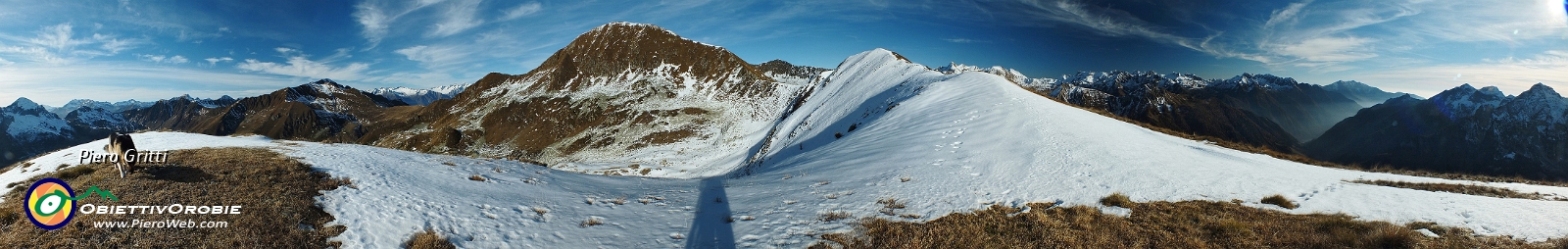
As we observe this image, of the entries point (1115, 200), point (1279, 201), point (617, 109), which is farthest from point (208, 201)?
point (617, 109)

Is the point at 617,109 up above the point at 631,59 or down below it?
below

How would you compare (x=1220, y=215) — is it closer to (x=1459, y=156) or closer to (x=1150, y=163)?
(x=1150, y=163)

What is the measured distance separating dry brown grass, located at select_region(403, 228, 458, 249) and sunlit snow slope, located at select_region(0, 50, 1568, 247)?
33 centimetres

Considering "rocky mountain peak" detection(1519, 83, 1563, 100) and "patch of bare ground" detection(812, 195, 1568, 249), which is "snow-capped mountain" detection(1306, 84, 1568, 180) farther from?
"patch of bare ground" detection(812, 195, 1568, 249)

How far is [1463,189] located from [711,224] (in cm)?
2180

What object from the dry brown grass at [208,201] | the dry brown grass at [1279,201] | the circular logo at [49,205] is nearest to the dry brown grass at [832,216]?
the dry brown grass at [208,201]

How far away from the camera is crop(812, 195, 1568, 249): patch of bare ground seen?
29.9ft

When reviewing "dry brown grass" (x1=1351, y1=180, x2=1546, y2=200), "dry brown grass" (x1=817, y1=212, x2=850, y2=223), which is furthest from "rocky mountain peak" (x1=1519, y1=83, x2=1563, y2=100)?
"dry brown grass" (x1=817, y1=212, x2=850, y2=223)

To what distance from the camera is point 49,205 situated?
9.53 metres

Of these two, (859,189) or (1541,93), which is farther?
(1541,93)

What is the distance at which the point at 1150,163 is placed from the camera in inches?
690

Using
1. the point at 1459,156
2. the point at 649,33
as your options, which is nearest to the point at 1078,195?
the point at 649,33

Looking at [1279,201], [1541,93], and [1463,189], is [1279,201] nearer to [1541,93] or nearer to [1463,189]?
[1463,189]

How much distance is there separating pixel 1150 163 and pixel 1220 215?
6606 millimetres
